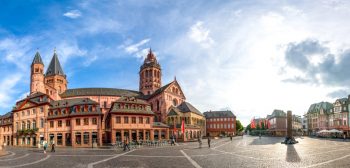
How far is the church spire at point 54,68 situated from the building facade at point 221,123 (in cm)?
6134

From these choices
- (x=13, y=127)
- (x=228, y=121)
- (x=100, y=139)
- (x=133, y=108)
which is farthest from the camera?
(x=228, y=121)

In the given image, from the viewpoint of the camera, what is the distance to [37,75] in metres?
85.6

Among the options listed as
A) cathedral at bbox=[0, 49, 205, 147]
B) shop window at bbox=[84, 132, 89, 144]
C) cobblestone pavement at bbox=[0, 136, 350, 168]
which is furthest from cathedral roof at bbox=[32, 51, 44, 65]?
cobblestone pavement at bbox=[0, 136, 350, 168]

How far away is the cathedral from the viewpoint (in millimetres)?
55375

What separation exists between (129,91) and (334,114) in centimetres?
7322

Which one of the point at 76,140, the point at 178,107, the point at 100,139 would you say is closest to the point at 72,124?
the point at 76,140

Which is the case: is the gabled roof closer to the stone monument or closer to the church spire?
the stone monument

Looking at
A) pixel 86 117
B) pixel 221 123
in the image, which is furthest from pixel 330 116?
pixel 86 117

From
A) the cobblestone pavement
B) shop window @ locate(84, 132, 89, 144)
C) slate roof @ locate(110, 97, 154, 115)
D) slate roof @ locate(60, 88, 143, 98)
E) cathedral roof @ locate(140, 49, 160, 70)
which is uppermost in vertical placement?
cathedral roof @ locate(140, 49, 160, 70)

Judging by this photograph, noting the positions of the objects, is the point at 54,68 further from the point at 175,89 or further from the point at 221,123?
the point at 221,123

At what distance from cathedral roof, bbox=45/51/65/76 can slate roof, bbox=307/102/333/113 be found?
9842 cm

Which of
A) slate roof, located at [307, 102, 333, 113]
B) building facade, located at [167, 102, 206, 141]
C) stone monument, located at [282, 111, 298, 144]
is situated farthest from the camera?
slate roof, located at [307, 102, 333, 113]

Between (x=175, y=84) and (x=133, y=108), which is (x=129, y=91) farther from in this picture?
(x=133, y=108)

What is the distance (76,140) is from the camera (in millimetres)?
54969
